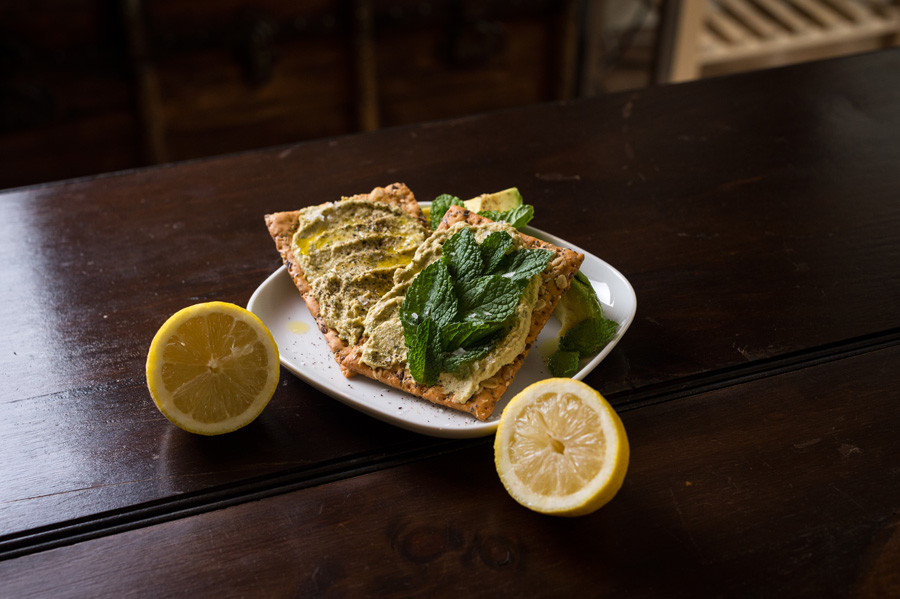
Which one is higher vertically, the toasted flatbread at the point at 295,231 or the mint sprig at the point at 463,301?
the mint sprig at the point at 463,301

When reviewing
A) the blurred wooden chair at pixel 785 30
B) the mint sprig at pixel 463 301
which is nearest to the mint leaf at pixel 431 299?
the mint sprig at pixel 463 301

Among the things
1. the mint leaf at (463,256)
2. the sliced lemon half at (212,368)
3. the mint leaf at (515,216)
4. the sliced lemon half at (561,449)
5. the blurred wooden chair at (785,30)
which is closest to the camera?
the sliced lemon half at (561,449)

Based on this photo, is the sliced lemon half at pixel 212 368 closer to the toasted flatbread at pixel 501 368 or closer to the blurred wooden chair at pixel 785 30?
the toasted flatbread at pixel 501 368

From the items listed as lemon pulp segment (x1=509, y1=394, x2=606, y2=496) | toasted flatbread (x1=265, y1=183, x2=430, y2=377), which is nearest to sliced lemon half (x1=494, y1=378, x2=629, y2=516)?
lemon pulp segment (x1=509, y1=394, x2=606, y2=496)

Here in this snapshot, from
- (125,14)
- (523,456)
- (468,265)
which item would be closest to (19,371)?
(468,265)

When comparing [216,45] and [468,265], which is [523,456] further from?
[216,45]

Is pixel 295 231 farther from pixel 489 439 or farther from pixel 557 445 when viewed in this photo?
pixel 557 445

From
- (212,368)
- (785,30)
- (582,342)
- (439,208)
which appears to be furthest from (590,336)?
(785,30)
